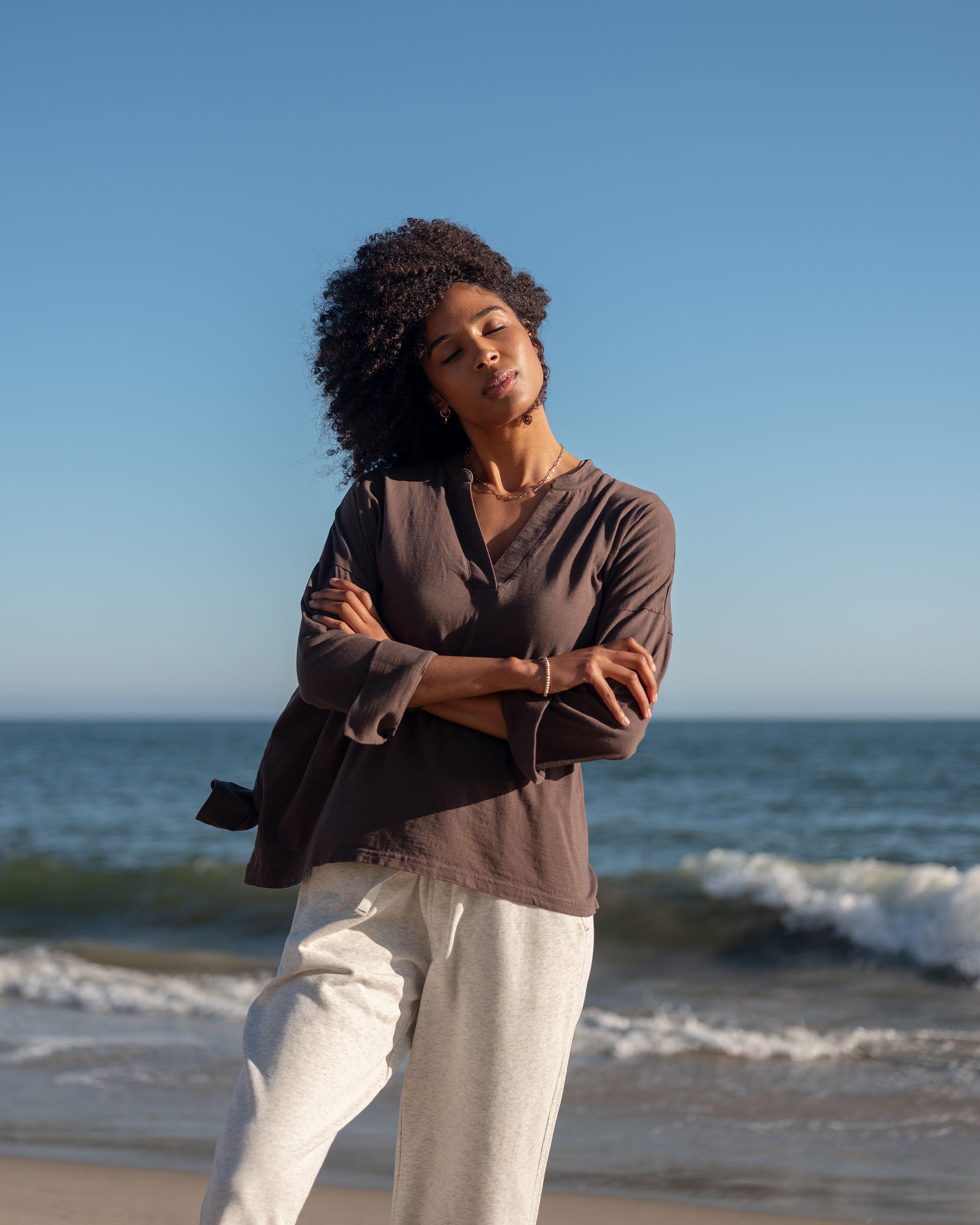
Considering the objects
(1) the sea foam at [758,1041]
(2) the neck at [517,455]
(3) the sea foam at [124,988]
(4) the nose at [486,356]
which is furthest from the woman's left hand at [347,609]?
(3) the sea foam at [124,988]

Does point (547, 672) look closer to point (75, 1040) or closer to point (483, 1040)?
point (483, 1040)

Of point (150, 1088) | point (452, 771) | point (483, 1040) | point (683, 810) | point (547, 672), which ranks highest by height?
point (547, 672)

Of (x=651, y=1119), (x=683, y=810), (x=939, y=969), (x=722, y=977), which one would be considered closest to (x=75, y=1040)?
(x=651, y=1119)

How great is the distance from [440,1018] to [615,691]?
0.61m

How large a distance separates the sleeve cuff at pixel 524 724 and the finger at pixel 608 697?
0.09 metres

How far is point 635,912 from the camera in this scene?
775 cm

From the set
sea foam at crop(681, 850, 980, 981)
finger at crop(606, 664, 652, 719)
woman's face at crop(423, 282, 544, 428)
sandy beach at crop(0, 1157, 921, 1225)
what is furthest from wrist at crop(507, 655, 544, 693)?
sea foam at crop(681, 850, 980, 981)

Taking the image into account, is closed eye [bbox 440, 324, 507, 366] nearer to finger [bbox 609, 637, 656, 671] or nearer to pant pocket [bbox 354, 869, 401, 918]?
finger [bbox 609, 637, 656, 671]

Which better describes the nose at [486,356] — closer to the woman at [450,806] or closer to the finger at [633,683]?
the woman at [450,806]

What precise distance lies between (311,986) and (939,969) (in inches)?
225

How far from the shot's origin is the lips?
215cm

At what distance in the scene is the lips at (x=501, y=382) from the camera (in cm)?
215

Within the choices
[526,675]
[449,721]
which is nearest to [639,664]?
[526,675]

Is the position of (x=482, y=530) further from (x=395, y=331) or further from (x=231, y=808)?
(x=231, y=808)
